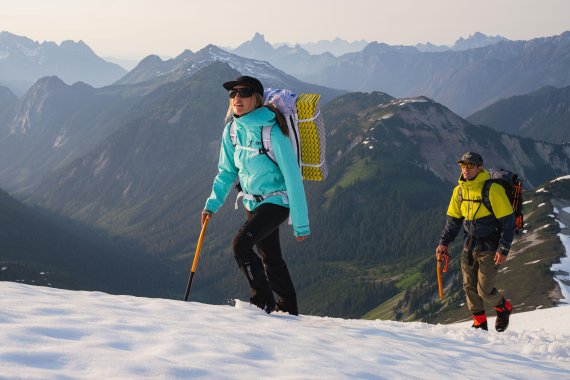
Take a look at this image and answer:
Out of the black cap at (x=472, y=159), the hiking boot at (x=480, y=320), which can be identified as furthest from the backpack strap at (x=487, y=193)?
the hiking boot at (x=480, y=320)

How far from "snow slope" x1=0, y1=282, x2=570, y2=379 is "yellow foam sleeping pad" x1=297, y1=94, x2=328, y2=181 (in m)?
2.98

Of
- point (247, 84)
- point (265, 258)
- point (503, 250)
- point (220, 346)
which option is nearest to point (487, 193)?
point (503, 250)

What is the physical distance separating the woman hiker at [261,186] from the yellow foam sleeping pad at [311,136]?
62cm

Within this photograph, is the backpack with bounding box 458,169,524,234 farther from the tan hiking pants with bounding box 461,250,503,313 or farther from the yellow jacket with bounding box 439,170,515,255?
the tan hiking pants with bounding box 461,250,503,313

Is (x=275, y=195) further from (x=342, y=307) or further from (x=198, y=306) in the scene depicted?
(x=342, y=307)

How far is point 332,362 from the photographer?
647cm

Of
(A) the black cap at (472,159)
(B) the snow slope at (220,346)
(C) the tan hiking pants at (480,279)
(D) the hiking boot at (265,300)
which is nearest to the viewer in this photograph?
(B) the snow slope at (220,346)

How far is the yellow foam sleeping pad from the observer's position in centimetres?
947

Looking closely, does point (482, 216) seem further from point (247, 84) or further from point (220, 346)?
point (220, 346)

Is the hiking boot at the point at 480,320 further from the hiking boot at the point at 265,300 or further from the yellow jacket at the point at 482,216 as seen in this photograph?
the hiking boot at the point at 265,300

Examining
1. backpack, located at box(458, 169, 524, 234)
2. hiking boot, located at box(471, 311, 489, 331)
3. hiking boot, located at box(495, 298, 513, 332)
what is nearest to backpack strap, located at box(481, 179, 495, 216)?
backpack, located at box(458, 169, 524, 234)

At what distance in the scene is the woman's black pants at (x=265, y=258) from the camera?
9.15 metres

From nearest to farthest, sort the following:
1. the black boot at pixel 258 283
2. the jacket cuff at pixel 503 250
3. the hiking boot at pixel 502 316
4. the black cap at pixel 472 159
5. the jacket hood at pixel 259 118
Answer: the jacket hood at pixel 259 118 < the black boot at pixel 258 283 < the jacket cuff at pixel 503 250 < the black cap at pixel 472 159 < the hiking boot at pixel 502 316

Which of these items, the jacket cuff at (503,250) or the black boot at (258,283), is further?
the jacket cuff at (503,250)
